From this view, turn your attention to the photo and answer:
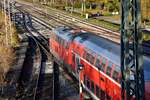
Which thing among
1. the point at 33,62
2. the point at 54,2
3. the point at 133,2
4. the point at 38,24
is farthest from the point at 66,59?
the point at 54,2

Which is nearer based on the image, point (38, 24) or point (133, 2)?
point (133, 2)

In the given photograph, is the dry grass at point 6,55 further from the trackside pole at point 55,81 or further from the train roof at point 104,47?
the train roof at point 104,47

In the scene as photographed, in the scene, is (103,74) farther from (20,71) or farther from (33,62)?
(33,62)

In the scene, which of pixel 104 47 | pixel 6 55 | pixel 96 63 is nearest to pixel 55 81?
pixel 96 63

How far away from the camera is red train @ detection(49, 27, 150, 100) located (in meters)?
16.4

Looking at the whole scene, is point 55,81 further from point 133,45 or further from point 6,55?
point 133,45

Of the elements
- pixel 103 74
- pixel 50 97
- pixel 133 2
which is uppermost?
pixel 133 2

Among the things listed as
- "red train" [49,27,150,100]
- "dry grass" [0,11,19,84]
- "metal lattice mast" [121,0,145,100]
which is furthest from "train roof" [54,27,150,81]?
"dry grass" [0,11,19,84]

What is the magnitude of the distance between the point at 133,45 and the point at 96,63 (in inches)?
277

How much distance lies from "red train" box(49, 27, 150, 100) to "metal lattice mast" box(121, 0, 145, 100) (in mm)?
1060

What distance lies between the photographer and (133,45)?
40.8 ft

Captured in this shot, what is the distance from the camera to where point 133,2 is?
39.5 ft

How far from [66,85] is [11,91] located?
3.52 m

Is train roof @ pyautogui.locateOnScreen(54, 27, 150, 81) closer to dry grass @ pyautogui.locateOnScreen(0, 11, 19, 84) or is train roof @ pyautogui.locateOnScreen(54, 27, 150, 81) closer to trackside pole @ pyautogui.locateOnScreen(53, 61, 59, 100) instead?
trackside pole @ pyautogui.locateOnScreen(53, 61, 59, 100)
